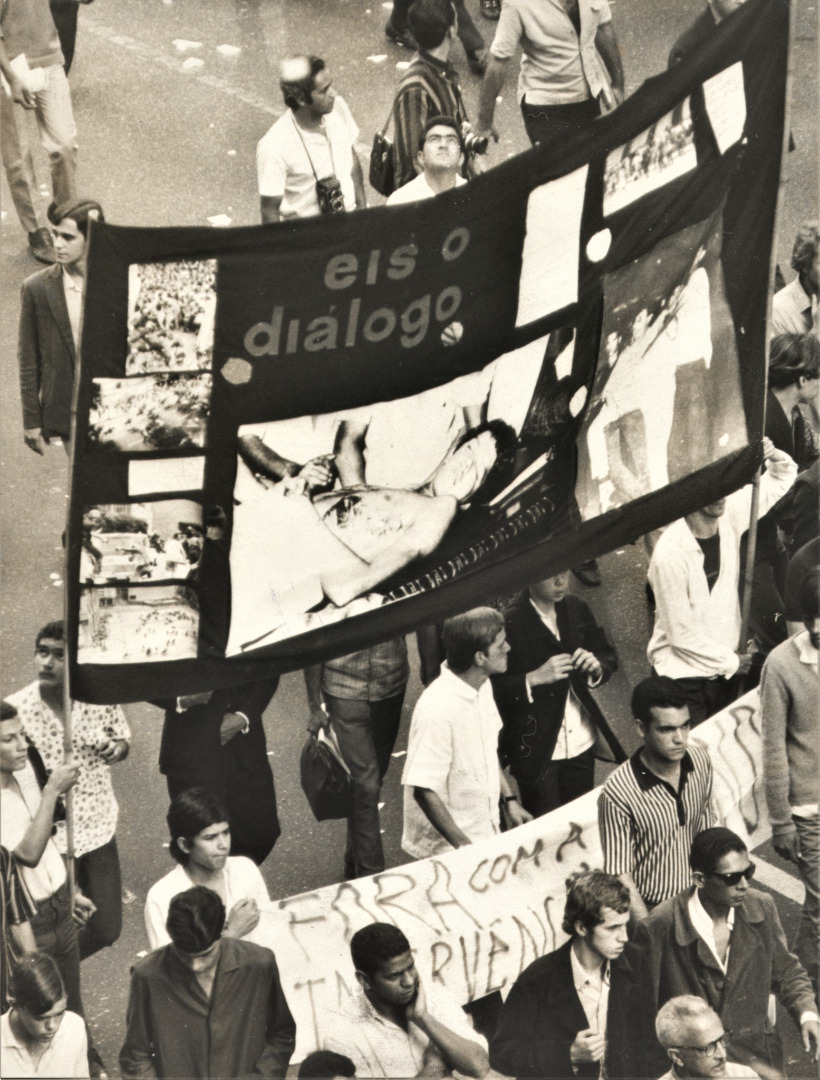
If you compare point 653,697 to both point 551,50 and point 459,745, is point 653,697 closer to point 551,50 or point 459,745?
point 459,745

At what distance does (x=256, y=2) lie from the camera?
7125 millimetres

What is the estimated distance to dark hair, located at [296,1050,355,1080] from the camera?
22.9 ft

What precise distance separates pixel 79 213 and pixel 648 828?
2.89 meters

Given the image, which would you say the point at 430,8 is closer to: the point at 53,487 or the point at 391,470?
the point at 391,470

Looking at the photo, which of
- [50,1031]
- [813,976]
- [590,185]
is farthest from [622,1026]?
[590,185]

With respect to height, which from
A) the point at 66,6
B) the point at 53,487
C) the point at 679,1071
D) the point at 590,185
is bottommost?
the point at 679,1071

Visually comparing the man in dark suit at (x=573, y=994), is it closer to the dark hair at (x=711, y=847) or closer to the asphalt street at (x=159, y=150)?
the dark hair at (x=711, y=847)

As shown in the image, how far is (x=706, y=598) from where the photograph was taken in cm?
759

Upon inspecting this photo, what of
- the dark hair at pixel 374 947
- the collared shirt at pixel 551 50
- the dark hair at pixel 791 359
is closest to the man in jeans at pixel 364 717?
the dark hair at pixel 374 947

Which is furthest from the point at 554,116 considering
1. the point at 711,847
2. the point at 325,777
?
the point at 711,847

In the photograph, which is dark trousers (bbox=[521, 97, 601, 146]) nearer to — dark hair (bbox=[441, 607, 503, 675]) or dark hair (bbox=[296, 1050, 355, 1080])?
dark hair (bbox=[441, 607, 503, 675])

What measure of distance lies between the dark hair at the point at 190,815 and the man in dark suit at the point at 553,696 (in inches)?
41.0

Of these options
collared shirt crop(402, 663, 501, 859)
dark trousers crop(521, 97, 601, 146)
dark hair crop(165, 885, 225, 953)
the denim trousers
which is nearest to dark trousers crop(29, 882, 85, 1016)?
dark hair crop(165, 885, 225, 953)

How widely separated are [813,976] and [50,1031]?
9.14 ft
